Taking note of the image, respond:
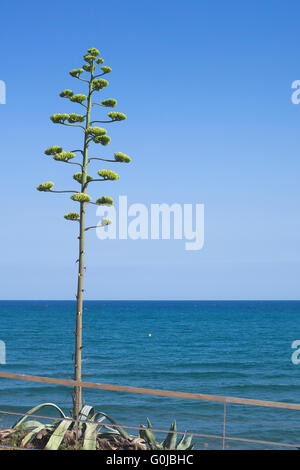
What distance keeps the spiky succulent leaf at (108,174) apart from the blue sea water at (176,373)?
6.96 ft

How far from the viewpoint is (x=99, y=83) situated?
8.68 meters

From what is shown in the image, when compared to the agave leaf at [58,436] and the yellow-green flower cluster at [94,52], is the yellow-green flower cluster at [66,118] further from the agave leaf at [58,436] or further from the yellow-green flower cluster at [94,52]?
the agave leaf at [58,436]

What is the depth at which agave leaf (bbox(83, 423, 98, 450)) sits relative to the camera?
606 cm

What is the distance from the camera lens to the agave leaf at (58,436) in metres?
5.98

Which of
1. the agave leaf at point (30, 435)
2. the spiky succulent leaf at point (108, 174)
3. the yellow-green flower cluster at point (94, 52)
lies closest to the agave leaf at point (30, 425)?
the agave leaf at point (30, 435)

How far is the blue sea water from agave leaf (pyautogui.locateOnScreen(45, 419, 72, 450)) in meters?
1.26

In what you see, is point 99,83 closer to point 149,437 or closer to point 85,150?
point 85,150

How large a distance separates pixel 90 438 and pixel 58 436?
1.27ft

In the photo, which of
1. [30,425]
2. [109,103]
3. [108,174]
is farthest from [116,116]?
[30,425]

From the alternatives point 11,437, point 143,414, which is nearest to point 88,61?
point 11,437
